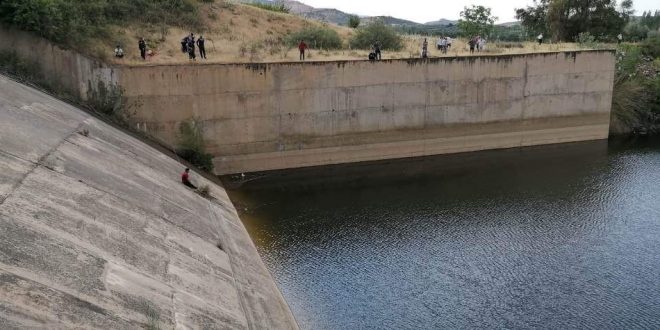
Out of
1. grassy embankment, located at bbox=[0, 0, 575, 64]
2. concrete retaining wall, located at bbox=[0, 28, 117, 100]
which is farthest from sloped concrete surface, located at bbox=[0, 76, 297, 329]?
grassy embankment, located at bbox=[0, 0, 575, 64]

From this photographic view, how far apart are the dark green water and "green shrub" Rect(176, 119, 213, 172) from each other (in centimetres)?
181

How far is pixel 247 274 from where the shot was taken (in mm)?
12961

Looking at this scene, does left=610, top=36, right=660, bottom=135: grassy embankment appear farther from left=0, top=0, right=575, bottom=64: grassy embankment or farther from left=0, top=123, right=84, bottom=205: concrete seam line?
left=0, top=123, right=84, bottom=205: concrete seam line

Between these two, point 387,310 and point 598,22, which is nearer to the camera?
point 387,310

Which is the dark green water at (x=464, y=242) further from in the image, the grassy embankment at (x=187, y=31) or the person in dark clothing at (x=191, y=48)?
the grassy embankment at (x=187, y=31)

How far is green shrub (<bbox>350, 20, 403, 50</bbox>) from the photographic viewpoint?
31703mm

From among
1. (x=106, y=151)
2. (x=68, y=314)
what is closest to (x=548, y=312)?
(x=68, y=314)

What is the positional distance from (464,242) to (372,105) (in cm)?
1075

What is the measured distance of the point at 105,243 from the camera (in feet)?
32.8

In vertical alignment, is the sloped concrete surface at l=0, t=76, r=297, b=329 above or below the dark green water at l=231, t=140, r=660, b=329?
above

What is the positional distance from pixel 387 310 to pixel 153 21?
2143 centimetres

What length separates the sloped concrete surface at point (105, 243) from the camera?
25.7ft

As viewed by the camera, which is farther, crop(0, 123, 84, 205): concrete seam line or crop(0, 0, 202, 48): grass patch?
crop(0, 0, 202, 48): grass patch

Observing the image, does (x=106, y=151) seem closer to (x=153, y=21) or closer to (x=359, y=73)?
(x=359, y=73)
